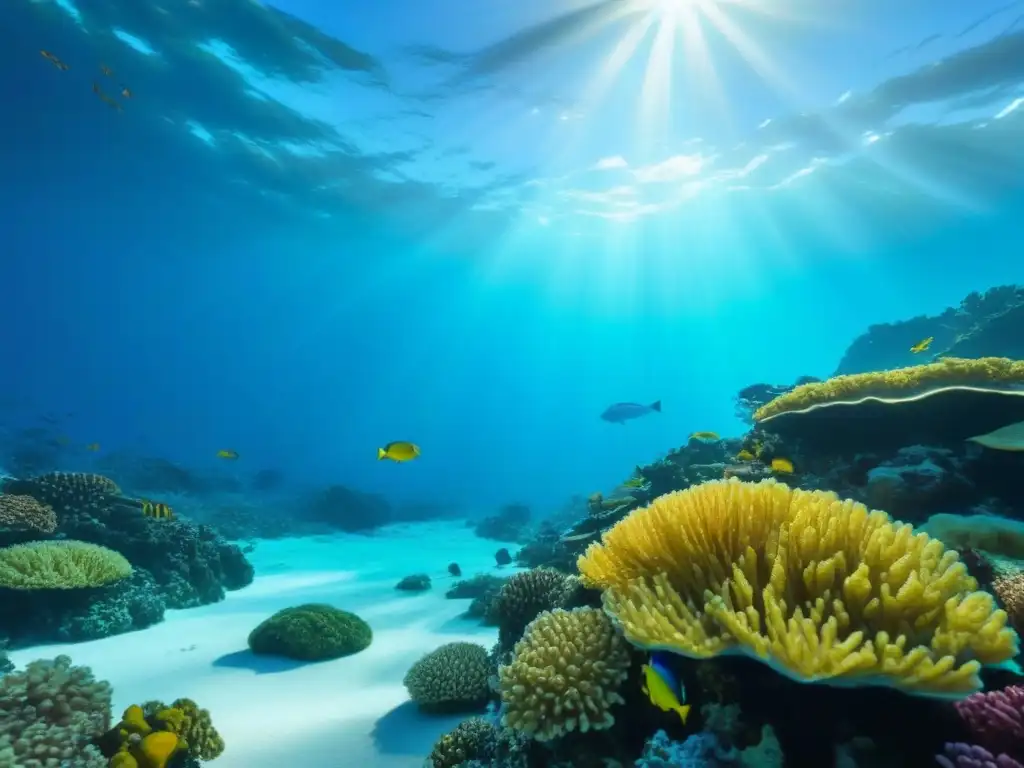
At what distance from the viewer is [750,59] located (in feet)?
58.4

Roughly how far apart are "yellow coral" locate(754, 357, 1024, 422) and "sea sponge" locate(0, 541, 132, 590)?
8832 millimetres

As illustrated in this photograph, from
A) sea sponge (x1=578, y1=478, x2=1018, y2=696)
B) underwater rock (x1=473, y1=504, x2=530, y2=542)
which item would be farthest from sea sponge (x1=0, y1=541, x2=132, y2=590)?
underwater rock (x1=473, y1=504, x2=530, y2=542)

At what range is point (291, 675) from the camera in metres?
6.25

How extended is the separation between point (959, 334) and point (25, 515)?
26544mm

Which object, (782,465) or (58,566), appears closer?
(782,465)

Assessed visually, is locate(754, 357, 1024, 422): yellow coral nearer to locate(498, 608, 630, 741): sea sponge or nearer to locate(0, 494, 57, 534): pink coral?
locate(498, 608, 630, 741): sea sponge

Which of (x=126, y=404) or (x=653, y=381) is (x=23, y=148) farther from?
(x=653, y=381)

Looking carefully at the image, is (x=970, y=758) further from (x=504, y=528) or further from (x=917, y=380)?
(x=504, y=528)

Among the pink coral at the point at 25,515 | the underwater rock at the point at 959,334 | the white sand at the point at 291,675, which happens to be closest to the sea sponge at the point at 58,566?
the pink coral at the point at 25,515

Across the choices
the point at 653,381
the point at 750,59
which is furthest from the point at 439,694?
the point at 653,381

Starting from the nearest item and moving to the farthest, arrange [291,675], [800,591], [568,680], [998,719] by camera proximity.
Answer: [998,719] < [800,591] < [568,680] < [291,675]

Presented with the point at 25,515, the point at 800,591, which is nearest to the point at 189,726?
the point at 800,591

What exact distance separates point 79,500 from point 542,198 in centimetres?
2717

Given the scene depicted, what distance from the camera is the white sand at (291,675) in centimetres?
457
